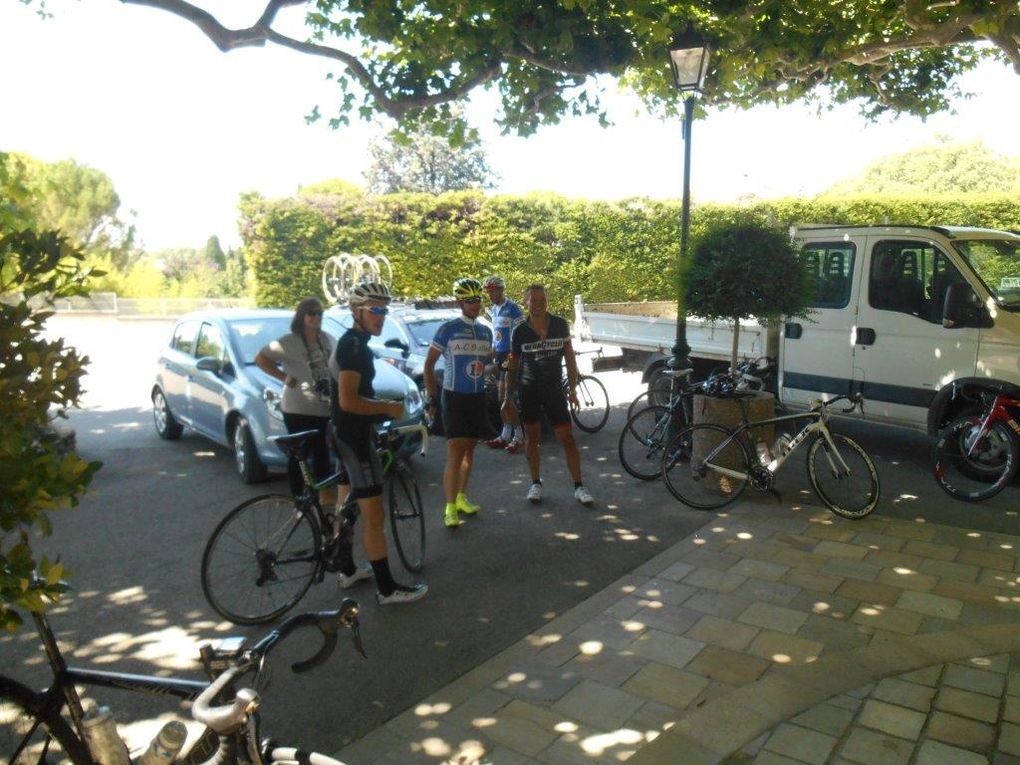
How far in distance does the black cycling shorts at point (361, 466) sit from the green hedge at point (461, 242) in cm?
1809

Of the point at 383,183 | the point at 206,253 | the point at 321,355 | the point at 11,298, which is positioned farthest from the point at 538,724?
the point at 206,253

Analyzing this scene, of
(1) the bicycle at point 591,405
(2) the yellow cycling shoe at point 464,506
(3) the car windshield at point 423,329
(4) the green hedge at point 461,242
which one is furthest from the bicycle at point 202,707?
(4) the green hedge at point 461,242

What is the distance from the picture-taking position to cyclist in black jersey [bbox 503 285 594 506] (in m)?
7.02

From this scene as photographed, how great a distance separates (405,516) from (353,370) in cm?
116

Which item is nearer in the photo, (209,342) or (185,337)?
(209,342)

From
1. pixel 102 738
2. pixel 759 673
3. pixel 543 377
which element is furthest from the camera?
pixel 543 377

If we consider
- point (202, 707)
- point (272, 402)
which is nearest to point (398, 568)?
point (272, 402)

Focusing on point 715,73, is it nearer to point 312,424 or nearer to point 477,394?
point 477,394

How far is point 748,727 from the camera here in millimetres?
3576

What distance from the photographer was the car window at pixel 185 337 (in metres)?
9.41

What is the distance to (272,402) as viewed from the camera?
307 inches

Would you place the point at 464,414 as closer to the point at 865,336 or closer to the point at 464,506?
the point at 464,506

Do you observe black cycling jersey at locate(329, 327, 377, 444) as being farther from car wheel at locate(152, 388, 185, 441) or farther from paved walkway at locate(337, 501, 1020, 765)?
car wheel at locate(152, 388, 185, 441)

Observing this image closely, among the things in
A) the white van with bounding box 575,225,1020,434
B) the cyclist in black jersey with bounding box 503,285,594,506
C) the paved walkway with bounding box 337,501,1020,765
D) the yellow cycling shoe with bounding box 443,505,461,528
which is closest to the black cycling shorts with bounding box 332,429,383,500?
the paved walkway with bounding box 337,501,1020,765
